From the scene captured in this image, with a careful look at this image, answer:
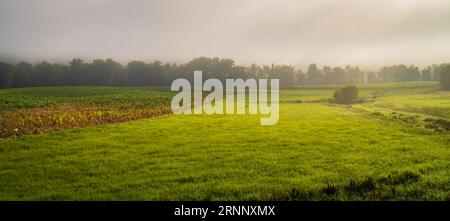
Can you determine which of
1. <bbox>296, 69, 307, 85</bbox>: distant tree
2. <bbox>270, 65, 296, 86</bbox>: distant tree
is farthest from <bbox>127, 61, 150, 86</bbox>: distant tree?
<bbox>296, 69, 307, 85</bbox>: distant tree

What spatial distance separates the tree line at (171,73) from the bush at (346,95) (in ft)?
7.29

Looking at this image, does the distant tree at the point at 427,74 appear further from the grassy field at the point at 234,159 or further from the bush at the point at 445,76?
the grassy field at the point at 234,159

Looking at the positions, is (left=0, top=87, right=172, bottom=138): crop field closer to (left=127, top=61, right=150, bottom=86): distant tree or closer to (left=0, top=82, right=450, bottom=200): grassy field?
(left=0, top=82, right=450, bottom=200): grassy field

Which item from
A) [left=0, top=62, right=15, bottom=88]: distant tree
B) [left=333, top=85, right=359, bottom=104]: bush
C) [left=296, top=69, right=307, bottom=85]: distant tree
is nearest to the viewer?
[left=0, top=62, right=15, bottom=88]: distant tree

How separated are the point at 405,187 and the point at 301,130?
1087 cm

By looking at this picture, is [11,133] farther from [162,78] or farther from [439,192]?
[439,192]

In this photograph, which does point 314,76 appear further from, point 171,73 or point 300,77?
point 171,73

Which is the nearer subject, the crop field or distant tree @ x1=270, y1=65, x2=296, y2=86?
the crop field

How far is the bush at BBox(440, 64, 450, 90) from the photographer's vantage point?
26900 mm

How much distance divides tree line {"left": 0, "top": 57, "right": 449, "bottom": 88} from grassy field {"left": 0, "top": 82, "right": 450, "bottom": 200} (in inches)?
71.2

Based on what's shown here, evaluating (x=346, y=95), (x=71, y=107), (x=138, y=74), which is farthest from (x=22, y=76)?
(x=346, y=95)

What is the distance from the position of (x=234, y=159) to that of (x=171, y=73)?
56.1 feet

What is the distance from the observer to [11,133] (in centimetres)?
1773

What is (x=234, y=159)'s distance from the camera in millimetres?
13672
